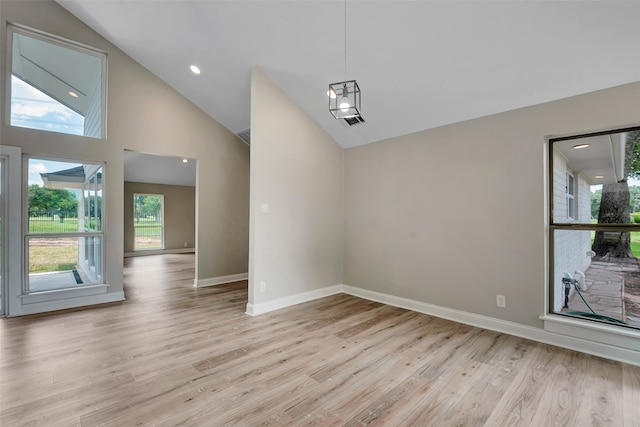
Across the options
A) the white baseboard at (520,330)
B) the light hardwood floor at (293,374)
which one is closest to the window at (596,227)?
the white baseboard at (520,330)

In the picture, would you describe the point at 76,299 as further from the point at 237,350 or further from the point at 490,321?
the point at 490,321

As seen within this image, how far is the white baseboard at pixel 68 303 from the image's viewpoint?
368 centimetres

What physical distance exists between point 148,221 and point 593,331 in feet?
36.0

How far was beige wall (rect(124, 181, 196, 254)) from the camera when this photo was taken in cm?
950

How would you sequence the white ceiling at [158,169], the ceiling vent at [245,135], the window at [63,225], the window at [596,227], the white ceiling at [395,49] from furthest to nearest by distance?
the white ceiling at [158,169] → the ceiling vent at [245,135] → the window at [63,225] → the window at [596,227] → the white ceiling at [395,49]

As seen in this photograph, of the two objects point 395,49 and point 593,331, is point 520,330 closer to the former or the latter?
point 593,331

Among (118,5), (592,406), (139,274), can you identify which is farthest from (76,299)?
(592,406)

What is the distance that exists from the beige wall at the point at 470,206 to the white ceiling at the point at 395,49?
227mm

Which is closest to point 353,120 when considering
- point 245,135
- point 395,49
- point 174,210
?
point 395,49

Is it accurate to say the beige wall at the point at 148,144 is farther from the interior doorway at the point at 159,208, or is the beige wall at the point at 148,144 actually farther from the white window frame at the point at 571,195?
the white window frame at the point at 571,195

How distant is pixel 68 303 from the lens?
13.0ft

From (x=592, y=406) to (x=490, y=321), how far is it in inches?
51.5

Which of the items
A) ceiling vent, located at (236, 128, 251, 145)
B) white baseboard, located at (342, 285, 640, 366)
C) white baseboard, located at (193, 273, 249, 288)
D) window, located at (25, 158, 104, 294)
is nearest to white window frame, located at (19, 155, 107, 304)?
window, located at (25, 158, 104, 294)

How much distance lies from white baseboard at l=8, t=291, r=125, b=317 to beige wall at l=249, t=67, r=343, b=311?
2231 millimetres
